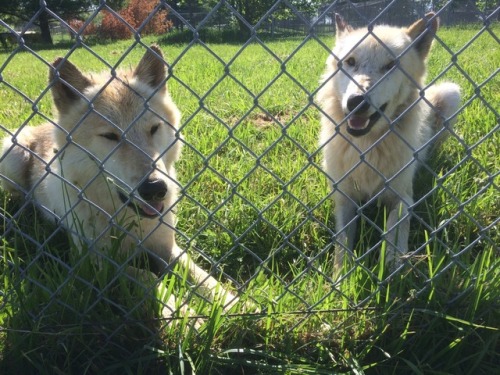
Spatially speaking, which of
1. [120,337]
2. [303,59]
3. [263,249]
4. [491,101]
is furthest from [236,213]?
[303,59]

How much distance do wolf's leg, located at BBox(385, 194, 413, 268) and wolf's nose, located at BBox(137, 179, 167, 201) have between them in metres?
1.02

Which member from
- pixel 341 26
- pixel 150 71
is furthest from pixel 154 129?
pixel 341 26

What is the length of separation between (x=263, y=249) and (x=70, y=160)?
1155 millimetres

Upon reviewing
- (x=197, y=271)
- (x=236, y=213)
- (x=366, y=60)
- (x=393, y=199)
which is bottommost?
(x=197, y=271)

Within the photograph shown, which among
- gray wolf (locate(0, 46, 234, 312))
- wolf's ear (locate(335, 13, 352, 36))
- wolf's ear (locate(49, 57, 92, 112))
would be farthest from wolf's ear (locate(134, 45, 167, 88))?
wolf's ear (locate(335, 13, 352, 36))

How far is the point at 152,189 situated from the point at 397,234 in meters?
1.09

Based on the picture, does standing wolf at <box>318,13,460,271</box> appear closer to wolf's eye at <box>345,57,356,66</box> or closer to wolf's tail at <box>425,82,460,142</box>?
wolf's eye at <box>345,57,356,66</box>

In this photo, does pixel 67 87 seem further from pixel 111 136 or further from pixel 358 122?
pixel 358 122

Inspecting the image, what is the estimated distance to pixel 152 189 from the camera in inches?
74.2

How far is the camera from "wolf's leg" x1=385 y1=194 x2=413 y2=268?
74.2 inches

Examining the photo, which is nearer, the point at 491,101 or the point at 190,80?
the point at 491,101

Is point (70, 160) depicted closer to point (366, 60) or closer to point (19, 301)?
point (19, 301)

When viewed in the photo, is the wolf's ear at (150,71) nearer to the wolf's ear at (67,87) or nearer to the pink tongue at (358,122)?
the wolf's ear at (67,87)

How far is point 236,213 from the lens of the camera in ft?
8.39
